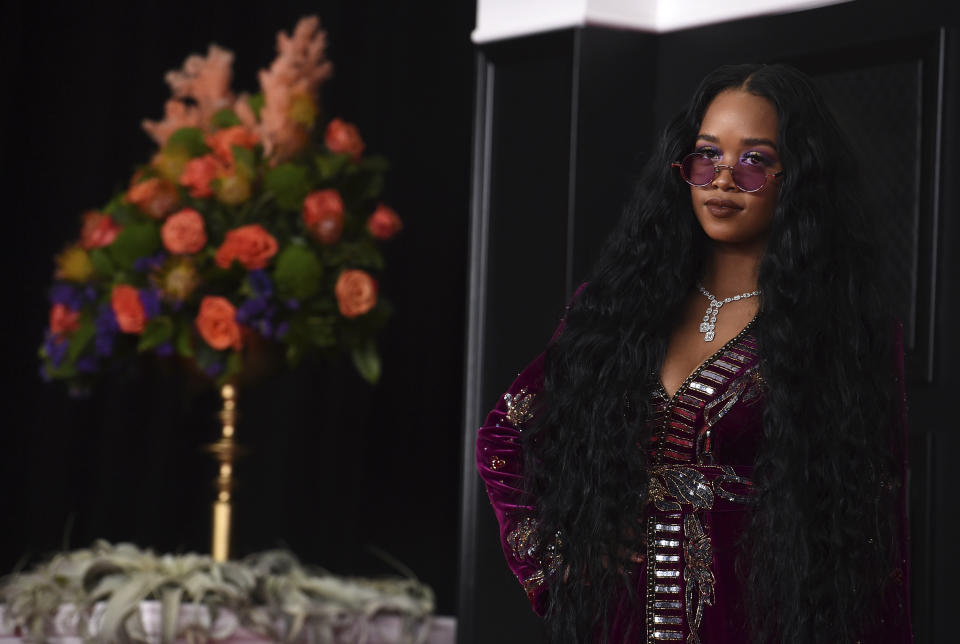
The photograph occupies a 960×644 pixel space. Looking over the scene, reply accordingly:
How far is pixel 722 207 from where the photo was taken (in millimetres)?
1762

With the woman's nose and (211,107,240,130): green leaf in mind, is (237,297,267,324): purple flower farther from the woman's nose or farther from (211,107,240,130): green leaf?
the woman's nose

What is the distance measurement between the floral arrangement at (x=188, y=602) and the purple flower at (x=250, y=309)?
51 centimetres

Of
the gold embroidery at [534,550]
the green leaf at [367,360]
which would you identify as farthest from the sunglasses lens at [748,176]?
the green leaf at [367,360]

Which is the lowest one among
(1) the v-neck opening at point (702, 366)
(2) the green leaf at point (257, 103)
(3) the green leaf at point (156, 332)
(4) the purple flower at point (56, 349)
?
(1) the v-neck opening at point (702, 366)

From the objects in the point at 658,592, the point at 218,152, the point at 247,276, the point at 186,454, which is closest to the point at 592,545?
the point at 658,592

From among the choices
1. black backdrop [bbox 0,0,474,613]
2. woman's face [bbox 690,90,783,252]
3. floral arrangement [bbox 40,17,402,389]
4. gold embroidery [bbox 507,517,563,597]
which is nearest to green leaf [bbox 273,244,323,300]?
floral arrangement [bbox 40,17,402,389]

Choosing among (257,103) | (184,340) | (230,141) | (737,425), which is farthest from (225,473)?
(737,425)

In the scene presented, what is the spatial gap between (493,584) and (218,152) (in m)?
1.12

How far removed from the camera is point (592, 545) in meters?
1.75

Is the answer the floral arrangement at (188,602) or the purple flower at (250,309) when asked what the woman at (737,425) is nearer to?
the floral arrangement at (188,602)

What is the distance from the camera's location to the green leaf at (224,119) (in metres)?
3.07

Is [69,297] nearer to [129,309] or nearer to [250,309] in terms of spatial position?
[129,309]

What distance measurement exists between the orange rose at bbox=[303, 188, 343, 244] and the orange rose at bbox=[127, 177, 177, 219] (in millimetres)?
293

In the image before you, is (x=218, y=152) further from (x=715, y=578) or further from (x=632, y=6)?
(x=715, y=578)
